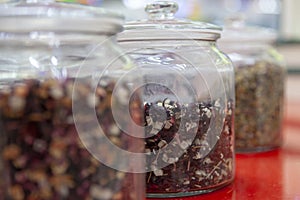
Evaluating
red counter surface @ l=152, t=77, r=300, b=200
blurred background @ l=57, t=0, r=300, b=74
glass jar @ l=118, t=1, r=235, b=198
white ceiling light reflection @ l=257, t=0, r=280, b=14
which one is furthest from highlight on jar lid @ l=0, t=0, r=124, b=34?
white ceiling light reflection @ l=257, t=0, r=280, b=14

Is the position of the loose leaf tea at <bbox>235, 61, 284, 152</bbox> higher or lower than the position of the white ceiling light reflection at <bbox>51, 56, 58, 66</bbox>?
lower

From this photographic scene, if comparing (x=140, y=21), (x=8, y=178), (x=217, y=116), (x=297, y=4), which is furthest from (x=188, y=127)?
(x=297, y=4)

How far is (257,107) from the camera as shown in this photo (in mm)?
946

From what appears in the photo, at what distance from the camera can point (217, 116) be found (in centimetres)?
68

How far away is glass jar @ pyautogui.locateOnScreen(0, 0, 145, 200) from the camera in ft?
1.42

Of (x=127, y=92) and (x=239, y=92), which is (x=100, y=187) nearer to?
(x=127, y=92)

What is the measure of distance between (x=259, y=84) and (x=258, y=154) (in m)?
0.13

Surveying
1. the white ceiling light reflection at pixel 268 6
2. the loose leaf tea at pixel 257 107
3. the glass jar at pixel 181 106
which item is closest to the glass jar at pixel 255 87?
the loose leaf tea at pixel 257 107

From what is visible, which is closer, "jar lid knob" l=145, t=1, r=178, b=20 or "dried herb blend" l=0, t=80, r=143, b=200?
"dried herb blend" l=0, t=80, r=143, b=200

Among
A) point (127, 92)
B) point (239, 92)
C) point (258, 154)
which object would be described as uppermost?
point (127, 92)

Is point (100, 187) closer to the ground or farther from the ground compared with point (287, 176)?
farther from the ground

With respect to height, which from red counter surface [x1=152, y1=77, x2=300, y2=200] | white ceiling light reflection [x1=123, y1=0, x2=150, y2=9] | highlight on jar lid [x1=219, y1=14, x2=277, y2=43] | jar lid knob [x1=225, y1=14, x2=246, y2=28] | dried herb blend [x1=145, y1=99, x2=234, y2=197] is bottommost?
red counter surface [x1=152, y1=77, x2=300, y2=200]

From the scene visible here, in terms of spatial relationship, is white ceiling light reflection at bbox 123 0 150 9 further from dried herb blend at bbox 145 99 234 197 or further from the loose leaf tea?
dried herb blend at bbox 145 99 234 197

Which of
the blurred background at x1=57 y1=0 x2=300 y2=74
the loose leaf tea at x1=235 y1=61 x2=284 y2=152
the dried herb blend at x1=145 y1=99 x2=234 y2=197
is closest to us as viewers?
the dried herb blend at x1=145 y1=99 x2=234 y2=197
